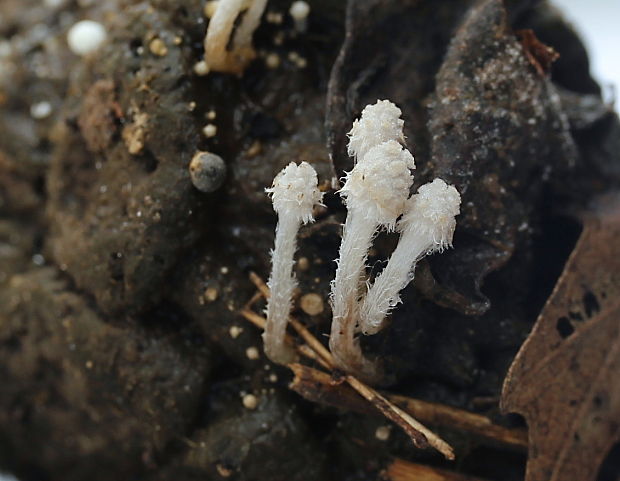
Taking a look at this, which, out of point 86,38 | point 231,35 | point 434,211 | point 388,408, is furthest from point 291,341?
point 86,38

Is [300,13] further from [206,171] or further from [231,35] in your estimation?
[206,171]

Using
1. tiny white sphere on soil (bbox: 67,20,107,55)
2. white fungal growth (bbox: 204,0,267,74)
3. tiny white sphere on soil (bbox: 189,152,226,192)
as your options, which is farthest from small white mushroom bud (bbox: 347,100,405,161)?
tiny white sphere on soil (bbox: 67,20,107,55)

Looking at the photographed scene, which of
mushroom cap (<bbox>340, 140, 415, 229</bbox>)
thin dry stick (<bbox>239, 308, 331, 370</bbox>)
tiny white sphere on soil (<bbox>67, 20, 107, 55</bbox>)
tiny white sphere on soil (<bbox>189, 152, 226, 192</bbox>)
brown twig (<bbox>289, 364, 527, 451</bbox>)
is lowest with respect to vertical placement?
brown twig (<bbox>289, 364, 527, 451</bbox>)

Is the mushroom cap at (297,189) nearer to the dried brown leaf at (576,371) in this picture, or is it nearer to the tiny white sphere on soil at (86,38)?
the dried brown leaf at (576,371)

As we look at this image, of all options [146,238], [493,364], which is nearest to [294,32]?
[146,238]

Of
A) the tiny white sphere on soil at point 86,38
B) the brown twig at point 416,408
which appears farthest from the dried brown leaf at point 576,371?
the tiny white sphere on soil at point 86,38

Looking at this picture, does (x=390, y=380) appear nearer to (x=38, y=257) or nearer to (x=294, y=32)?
(x=294, y=32)

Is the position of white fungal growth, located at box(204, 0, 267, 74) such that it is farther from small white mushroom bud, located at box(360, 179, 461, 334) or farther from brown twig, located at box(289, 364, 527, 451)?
brown twig, located at box(289, 364, 527, 451)

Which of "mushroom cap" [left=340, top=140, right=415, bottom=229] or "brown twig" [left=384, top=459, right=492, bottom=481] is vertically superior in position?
Result: "mushroom cap" [left=340, top=140, right=415, bottom=229]
